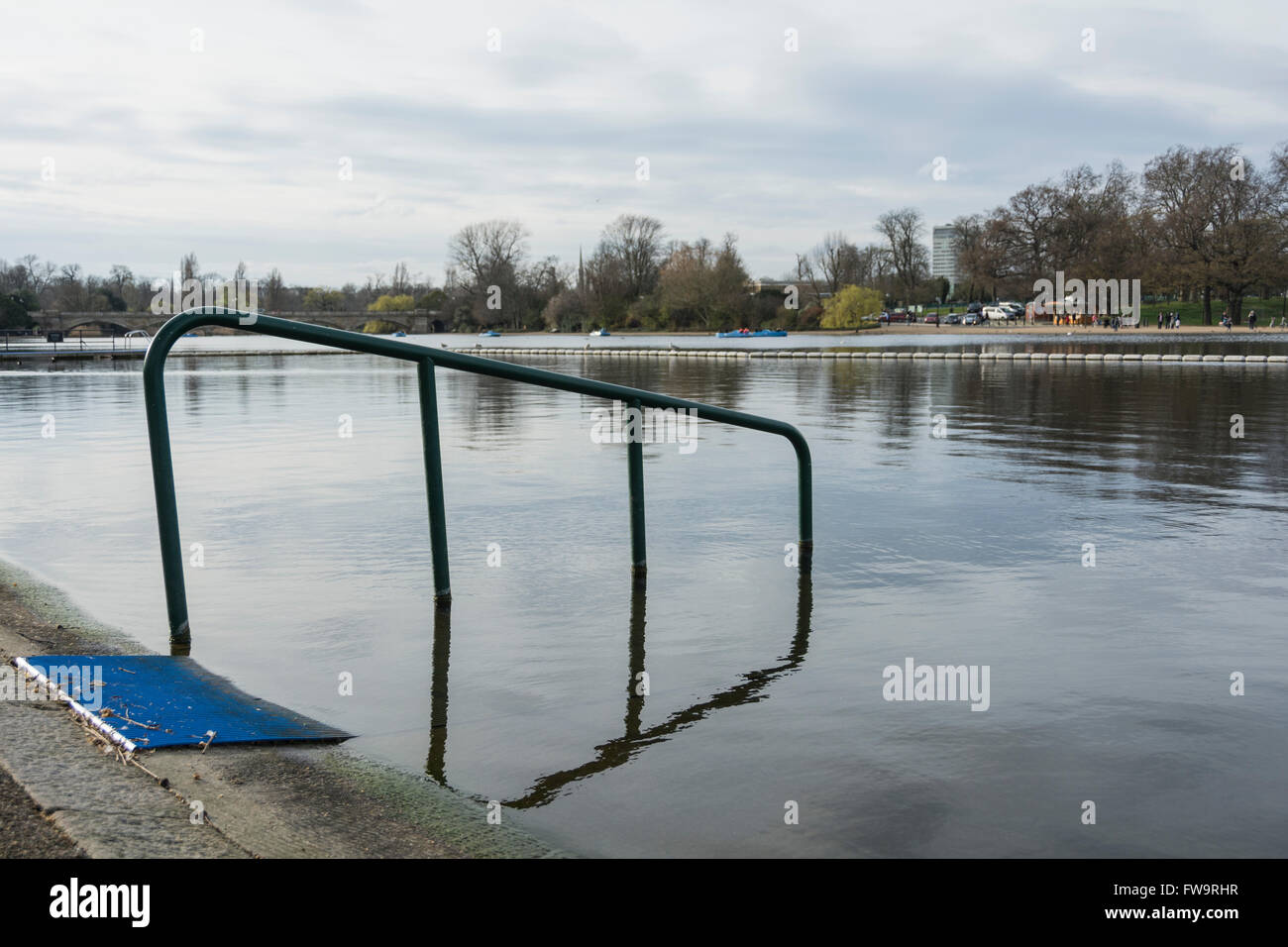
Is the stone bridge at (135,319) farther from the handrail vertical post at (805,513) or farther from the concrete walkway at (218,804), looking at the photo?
the concrete walkway at (218,804)

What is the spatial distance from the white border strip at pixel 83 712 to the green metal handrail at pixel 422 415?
956mm

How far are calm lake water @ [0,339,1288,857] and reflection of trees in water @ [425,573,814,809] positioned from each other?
18 mm

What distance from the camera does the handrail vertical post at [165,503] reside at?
5.30m

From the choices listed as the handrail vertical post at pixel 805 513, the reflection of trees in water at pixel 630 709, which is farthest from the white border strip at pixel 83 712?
the handrail vertical post at pixel 805 513

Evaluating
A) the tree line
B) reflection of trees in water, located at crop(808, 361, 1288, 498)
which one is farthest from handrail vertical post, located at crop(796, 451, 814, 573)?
the tree line

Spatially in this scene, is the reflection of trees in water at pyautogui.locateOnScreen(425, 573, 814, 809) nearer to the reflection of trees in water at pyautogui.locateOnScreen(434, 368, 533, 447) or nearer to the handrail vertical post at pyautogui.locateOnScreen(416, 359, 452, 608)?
the handrail vertical post at pyautogui.locateOnScreen(416, 359, 452, 608)

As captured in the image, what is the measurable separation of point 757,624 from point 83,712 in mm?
3525

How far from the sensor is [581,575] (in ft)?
24.5

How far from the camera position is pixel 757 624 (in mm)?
6293

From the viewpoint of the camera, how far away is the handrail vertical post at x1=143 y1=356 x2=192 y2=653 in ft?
17.4

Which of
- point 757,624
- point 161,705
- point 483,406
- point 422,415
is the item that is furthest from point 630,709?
point 483,406
